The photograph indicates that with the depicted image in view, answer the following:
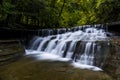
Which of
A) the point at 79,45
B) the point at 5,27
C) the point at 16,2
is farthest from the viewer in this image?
the point at 16,2

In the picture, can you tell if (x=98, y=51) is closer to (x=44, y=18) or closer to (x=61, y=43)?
(x=61, y=43)

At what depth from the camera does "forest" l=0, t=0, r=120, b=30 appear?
611 inches

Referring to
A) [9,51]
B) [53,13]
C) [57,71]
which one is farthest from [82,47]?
[53,13]

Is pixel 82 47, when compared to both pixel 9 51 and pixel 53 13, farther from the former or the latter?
pixel 53 13

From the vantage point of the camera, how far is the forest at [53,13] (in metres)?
15.5

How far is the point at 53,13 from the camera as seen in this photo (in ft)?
71.5

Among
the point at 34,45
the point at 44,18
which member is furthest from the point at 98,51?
the point at 44,18

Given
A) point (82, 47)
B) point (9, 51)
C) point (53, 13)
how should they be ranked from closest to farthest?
1. point (82, 47)
2. point (9, 51)
3. point (53, 13)

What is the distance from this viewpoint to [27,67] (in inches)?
346

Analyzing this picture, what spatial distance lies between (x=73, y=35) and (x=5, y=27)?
5.72 metres

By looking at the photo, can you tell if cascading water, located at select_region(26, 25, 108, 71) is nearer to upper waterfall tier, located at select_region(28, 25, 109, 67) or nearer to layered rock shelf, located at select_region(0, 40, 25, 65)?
upper waterfall tier, located at select_region(28, 25, 109, 67)

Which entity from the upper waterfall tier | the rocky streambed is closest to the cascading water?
the upper waterfall tier

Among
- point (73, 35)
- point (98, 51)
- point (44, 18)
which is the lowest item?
point (98, 51)

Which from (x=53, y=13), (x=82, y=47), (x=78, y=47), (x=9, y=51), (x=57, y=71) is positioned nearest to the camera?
(x=57, y=71)
